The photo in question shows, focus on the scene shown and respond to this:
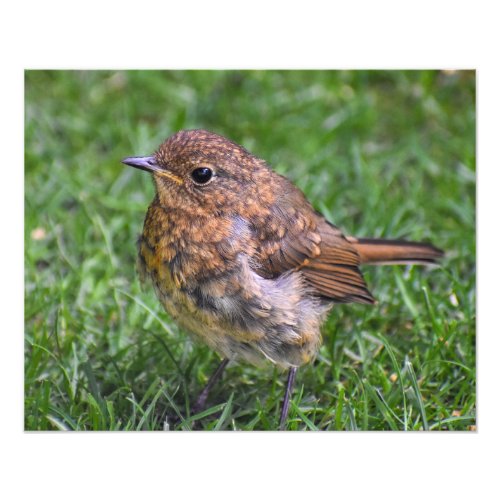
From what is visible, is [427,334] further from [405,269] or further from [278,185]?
[278,185]

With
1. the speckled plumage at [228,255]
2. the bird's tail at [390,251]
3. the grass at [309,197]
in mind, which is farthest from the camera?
the bird's tail at [390,251]

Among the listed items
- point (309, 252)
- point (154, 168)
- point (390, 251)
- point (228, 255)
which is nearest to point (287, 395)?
point (309, 252)

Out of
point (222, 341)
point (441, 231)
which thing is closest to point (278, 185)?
point (222, 341)

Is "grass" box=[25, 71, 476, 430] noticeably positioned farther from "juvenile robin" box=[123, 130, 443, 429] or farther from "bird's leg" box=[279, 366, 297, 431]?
"juvenile robin" box=[123, 130, 443, 429]

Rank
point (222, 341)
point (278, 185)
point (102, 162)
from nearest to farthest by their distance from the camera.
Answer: point (222, 341)
point (278, 185)
point (102, 162)

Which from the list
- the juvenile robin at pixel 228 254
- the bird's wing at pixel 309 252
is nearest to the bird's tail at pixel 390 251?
the bird's wing at pixel 309 252

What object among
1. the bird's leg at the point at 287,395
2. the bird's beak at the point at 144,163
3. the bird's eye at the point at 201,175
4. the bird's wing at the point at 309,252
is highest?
the bird's beak at the point at 144,163

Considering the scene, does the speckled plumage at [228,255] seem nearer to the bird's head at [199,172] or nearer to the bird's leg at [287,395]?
the bird's head at [199,172]
